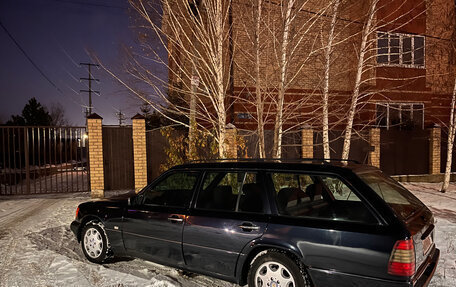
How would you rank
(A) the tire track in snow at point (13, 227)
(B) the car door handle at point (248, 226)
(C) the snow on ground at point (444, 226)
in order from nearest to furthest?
(B) the car door handle at point (248, 226), (C) the snow on ground at point (444, 226), (A) the tire track in snow at point (13, 227)

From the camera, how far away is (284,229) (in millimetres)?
3053

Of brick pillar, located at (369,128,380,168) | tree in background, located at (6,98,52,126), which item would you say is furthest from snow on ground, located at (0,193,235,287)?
tree in background, located at (6,98,52,126)

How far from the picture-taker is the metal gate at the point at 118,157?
1032 cm

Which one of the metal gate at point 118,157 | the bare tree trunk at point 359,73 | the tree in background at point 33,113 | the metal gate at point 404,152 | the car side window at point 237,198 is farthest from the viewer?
the tree in background at point 33,113

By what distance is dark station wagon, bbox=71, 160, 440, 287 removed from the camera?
267 cm

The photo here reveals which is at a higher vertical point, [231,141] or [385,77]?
[385,77]

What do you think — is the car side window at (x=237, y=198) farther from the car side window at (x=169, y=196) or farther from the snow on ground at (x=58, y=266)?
the snow on ground at (x=58, y=266)

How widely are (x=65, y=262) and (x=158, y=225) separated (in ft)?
5.86

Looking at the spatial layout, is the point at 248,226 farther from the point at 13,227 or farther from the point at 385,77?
the point at 385,77

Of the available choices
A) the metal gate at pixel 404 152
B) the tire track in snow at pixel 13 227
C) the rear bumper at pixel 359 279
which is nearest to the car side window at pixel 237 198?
the rear bumper at pixel 359 279

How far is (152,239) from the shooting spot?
394 centimetres

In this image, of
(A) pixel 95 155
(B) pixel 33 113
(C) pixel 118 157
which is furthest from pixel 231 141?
(B) pixel 33 113

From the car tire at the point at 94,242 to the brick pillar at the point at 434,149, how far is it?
13429mm

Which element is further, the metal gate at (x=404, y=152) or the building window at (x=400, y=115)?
the building window at (x=400, y=115)
